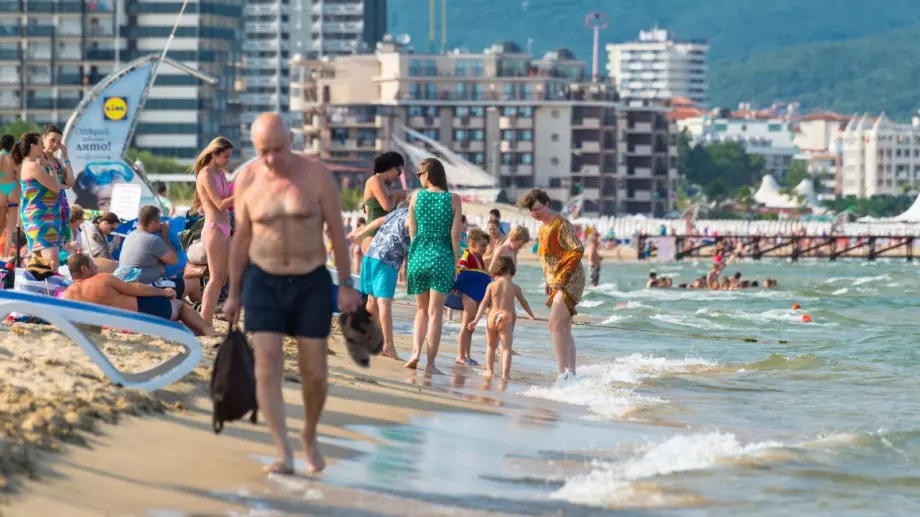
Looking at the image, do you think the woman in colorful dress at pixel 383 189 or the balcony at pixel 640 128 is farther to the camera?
the balcony at pixel 640 128

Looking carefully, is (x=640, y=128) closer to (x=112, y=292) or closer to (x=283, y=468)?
(x=112, y=292)

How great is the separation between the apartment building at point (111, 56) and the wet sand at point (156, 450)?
12096cm

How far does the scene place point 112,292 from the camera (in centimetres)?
1007

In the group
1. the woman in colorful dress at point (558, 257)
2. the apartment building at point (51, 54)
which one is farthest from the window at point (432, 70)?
the woman in colorful dress at point (558, 257)

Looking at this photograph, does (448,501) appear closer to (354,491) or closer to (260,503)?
(354,491)

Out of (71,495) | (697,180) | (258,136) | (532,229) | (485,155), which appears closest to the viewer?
(71,495)

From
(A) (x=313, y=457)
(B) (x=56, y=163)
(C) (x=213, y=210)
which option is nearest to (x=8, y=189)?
(B) (x=56, y=163)

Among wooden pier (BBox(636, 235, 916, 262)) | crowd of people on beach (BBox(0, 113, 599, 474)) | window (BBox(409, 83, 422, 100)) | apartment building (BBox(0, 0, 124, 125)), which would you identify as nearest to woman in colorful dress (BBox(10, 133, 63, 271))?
crowd of people on beach (BBox(0, 113, 599, 474))

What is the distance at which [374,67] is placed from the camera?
12938cm

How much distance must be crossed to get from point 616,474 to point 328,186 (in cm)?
206

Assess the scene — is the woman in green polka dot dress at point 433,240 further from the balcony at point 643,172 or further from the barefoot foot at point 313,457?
the balcony at point 643,172

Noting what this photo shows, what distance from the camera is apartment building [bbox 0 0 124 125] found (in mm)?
126688

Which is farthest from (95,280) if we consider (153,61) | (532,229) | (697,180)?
(697,180)

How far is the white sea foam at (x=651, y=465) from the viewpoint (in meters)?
7.32
